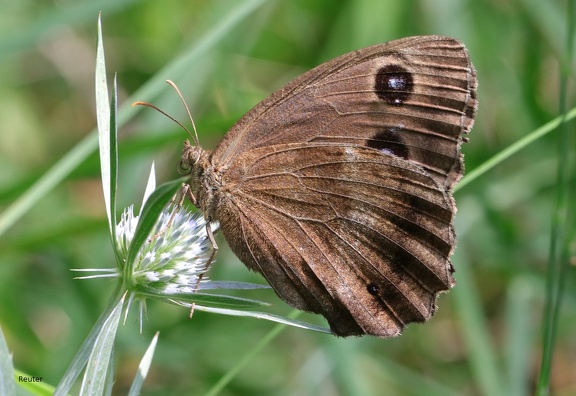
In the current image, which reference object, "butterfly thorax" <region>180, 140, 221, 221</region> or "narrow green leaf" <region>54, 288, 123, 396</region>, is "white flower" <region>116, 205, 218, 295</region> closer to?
"butterfly thorax" <region>180, 140, 221, 221</region>

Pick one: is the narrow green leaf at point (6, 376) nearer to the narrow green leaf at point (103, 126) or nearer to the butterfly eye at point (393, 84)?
the narrow green leaf at point (103, 126)

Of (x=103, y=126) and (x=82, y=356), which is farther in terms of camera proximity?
(x=103, y=126)

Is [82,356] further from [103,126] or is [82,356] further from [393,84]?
[393,84]

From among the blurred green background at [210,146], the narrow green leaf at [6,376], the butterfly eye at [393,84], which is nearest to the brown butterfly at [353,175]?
the butterfly eye at [393,84]

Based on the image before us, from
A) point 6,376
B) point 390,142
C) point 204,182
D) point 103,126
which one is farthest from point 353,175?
point 6,376

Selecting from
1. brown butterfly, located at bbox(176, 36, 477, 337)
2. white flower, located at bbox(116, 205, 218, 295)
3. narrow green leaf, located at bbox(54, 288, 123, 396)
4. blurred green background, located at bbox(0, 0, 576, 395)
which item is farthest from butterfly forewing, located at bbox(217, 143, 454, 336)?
narrow green leaf, located at bbox(54, 288, 123, 396)

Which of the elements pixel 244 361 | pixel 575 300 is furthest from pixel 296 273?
pixel 575 300
